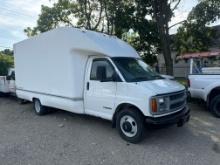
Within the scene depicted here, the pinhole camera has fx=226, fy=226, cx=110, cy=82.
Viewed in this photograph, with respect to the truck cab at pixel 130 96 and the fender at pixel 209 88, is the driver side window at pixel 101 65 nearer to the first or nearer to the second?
the truck cab at pixel 130 96

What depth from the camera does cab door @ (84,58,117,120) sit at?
18.9 ft

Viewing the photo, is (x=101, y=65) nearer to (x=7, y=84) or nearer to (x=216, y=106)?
(x=216, y=106)

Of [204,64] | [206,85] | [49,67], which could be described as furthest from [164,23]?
[49,67]

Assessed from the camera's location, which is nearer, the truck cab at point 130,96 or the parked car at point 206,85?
the truck cab at point 130,96

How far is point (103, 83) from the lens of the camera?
5.93m

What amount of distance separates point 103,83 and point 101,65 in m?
0.50

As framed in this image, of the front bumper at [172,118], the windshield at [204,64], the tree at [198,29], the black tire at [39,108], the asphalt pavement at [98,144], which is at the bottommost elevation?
the asphalt pavement at [98,144]

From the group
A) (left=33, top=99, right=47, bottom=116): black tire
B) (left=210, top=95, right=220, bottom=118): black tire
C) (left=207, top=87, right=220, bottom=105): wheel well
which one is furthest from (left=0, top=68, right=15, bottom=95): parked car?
(left=210, top=95, right=220, bottom=118): black tire

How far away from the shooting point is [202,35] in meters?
14.7

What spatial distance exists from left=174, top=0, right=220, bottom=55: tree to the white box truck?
8073 millimetres

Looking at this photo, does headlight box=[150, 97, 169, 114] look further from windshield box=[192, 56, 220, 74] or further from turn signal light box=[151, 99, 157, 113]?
windshield box=[192, 56, 220, 74]

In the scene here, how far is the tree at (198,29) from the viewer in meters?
12.5

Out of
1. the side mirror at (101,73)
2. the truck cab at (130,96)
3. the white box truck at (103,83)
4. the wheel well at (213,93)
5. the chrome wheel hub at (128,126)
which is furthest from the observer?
the wheel well at (213,93)

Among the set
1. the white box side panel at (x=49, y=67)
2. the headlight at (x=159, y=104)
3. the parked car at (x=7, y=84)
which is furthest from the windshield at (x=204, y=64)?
the parked car at (x=7, y=84)
